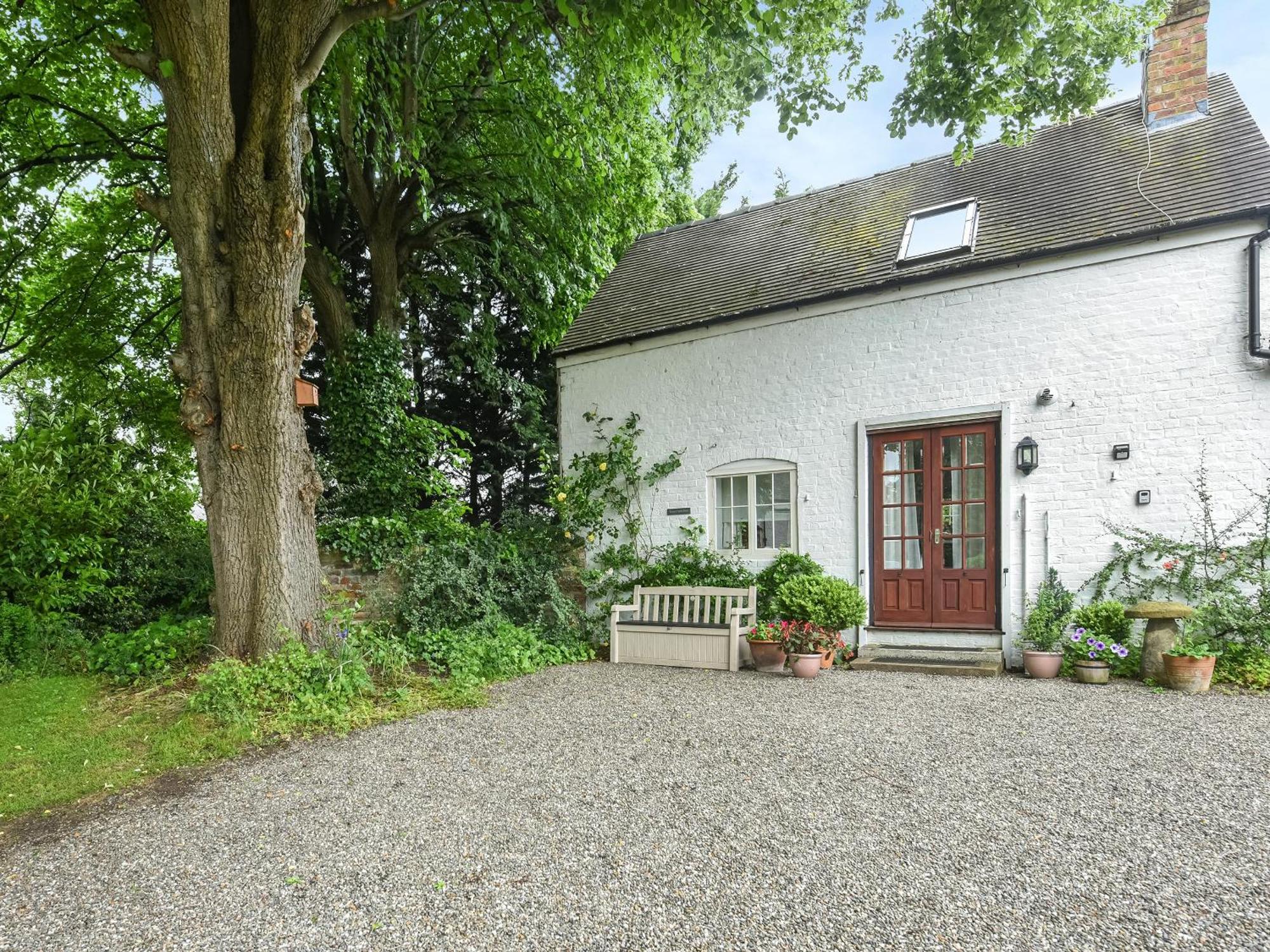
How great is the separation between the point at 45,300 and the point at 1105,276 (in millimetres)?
16778

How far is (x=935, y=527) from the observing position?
779cm

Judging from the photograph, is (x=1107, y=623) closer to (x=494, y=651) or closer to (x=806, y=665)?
(x=806, y=665)

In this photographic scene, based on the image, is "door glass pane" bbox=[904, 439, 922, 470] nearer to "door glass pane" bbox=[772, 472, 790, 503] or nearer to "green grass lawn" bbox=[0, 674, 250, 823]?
"door glass pane" bbox=[772, 472, 790, 503]

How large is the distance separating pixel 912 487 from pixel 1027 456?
1203mm

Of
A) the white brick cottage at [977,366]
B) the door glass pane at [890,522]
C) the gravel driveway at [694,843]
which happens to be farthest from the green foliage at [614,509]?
the gravel driveway at [694,843]

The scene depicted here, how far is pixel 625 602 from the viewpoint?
9305 millimetres

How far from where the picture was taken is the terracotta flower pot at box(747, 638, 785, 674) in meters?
7.26

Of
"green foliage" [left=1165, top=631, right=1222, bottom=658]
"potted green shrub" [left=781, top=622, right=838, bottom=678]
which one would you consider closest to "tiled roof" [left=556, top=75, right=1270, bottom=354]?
"green foliage" [left=1165, top=631, right=1222, bottom=658]

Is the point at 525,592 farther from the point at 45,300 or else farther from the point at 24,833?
the point at 45,300

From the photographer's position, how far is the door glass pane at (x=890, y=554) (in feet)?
26.2

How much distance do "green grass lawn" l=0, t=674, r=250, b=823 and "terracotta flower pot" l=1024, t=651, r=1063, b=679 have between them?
6.68m

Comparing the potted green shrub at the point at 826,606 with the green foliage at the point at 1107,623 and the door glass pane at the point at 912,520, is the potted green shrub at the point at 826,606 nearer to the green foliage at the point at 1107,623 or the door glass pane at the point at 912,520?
the door glass pane at the point at 912,520

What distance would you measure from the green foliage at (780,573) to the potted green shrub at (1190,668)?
3.25 m

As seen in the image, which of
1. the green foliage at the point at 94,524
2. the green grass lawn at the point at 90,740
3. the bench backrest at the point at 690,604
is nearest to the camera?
the green grass lawn at the point at 90,740
